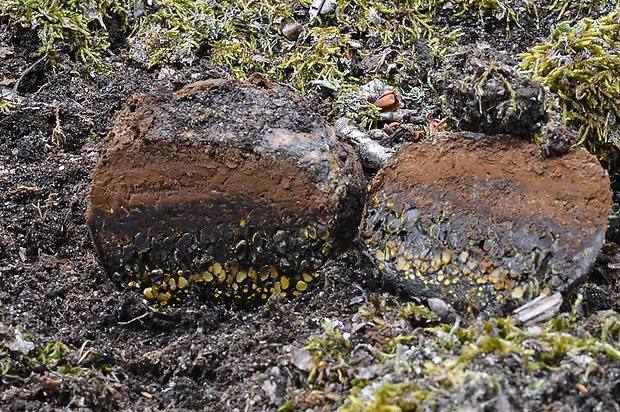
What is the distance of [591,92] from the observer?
2.54 m

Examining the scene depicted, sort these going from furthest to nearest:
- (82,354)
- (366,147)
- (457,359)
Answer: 1. (366,147)
2. (82,354)
3. (457,359)

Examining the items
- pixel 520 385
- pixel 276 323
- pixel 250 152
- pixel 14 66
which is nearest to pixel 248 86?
pixel 250 152

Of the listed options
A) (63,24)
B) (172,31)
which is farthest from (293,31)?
(63,24)

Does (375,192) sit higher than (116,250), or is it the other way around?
(375,192)

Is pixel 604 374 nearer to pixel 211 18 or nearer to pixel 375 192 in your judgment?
pixel 375 192

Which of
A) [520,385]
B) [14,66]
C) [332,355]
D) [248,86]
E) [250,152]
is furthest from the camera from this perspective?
[14,66]

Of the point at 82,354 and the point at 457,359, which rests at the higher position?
the point at 457,359

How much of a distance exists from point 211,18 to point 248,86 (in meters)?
1.41

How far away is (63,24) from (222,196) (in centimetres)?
199

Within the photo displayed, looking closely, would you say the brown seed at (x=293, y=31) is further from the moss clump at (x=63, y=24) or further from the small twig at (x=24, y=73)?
the small twig at (x=24, y=73)

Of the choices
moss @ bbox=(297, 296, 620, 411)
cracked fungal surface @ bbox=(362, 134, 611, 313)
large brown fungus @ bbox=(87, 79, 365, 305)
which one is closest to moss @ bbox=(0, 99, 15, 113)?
large brown fungus @ bbox=(87, 79, 365, 305)

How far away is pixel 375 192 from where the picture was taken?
7.70 ft

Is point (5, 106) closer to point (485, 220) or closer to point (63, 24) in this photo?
point (63, 24)

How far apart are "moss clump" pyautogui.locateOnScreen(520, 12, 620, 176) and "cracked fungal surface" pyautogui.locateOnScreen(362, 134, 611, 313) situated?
0.45 meters
